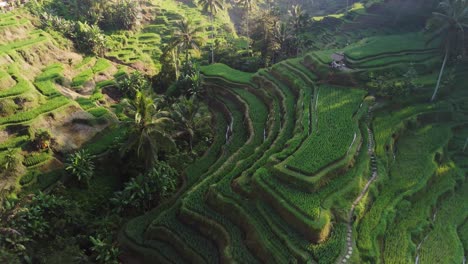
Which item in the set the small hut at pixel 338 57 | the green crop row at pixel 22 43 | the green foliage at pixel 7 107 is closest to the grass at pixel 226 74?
the small hut at pixel 338 57

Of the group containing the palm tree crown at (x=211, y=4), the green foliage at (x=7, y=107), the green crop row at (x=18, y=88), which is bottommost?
the green foliage at (x=7, y=107)

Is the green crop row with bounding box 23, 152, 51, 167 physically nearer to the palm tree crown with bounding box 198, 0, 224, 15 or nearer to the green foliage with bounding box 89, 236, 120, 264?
the green foliage with bounding box 89, 236, 120, 264

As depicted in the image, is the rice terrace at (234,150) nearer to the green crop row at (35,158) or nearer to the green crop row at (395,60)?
→ the green crop row at (35,158)

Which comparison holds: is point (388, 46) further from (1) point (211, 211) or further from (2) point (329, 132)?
(1) point (211, 211)

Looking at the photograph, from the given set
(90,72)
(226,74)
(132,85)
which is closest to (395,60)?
(226,74)

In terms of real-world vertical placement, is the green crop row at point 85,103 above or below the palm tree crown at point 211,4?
below

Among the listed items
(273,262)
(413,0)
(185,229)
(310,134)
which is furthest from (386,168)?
(413,0)
